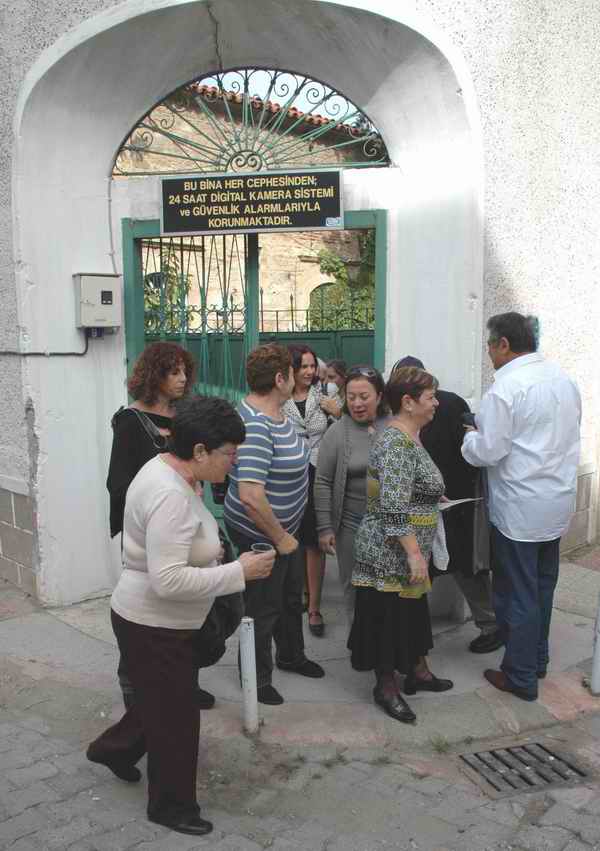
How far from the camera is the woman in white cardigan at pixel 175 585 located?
257 centimetres

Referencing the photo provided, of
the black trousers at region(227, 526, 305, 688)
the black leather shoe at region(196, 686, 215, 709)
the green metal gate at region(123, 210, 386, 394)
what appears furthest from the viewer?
the green metal gate at region(123, 210, 386, 394)

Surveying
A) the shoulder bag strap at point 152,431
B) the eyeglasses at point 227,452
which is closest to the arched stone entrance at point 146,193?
the shoulder bag strap at point 152,431

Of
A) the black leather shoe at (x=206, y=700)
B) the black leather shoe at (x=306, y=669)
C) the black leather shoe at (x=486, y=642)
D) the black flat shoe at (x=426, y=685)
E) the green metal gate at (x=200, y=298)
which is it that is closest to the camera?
the black leather shoe at (x=206, y=700)

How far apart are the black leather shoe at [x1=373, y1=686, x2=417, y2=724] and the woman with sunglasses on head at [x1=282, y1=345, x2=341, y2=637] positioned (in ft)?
3.25

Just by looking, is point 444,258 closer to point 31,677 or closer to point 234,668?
point 234,668

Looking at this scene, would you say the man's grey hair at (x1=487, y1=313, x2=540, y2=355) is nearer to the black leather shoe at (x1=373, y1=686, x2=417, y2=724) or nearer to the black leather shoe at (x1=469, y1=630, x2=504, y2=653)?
the black leather shoe at (x1=469, y1=630, x2=504, y2=653)

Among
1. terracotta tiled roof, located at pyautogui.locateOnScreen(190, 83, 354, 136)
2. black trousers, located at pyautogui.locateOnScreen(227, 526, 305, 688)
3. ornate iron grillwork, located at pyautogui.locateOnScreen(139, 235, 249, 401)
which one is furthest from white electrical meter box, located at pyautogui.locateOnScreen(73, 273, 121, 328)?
black trousers, located at pyautogui.locateOnScreen(227, 526, 305, 688)

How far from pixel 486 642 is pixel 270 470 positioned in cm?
176

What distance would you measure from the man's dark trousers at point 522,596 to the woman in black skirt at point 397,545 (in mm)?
426

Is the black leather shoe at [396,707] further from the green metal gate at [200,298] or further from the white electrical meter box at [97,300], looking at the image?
the white electrical meter box at [97,300]

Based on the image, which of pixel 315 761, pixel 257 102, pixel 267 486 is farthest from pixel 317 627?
pixel 257 102

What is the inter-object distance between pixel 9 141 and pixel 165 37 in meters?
1.14

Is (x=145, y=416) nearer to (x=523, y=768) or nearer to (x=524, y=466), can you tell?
(x=524, y=466)

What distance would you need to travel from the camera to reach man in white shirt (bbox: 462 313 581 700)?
3.73m
